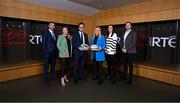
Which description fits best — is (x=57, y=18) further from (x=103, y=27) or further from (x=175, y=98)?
(x=175, y=98)

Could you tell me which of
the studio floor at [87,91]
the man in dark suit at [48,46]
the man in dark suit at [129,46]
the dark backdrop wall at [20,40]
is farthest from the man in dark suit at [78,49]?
the dark backdrop wall at [20,40]

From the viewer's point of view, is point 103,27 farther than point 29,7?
Yes

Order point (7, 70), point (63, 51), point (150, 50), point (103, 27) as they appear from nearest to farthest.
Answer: point (63, 51)
point (7, 70)
point (150, 50)
point (103, 27)

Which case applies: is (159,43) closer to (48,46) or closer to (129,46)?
(129,46)

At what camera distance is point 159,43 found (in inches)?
179

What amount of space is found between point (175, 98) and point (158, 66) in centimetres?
155

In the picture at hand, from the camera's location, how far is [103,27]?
6.41 metres

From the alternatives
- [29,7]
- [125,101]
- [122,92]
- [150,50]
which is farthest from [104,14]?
[125,101]

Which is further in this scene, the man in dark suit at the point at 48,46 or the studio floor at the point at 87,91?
the man in dark suit at the point at 48,46

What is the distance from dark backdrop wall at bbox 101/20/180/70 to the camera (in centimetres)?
421

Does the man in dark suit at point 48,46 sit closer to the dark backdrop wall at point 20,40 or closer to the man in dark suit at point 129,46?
the dark backdrop wall at point 20,40

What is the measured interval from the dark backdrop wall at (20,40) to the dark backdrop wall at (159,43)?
8.98ft

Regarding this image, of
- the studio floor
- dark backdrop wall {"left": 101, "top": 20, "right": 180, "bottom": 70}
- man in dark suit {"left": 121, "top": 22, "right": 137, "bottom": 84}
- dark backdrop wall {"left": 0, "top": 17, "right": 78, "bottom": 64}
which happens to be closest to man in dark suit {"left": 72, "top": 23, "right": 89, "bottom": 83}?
the studio floor

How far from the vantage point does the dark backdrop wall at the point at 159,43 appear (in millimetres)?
4215
